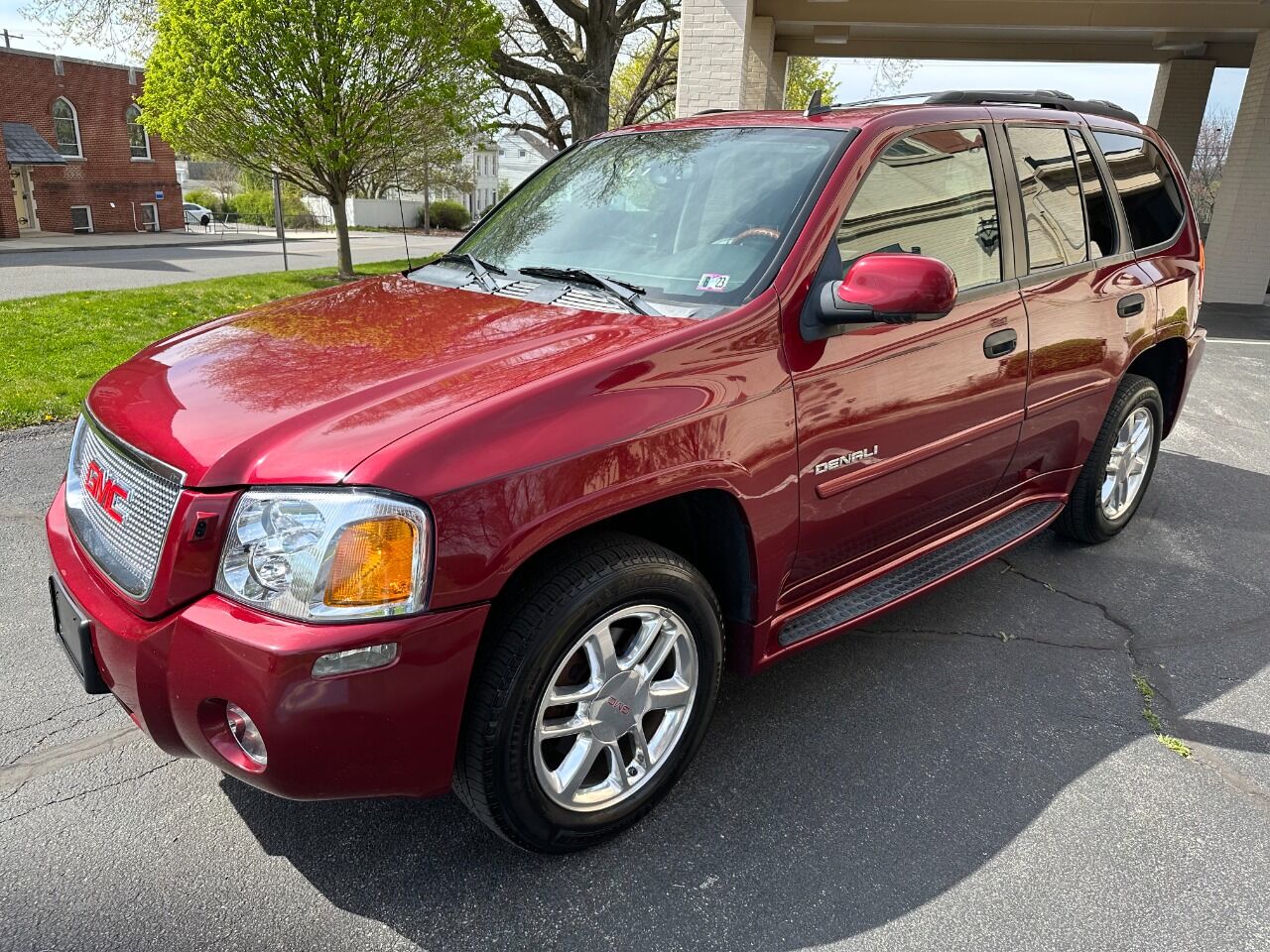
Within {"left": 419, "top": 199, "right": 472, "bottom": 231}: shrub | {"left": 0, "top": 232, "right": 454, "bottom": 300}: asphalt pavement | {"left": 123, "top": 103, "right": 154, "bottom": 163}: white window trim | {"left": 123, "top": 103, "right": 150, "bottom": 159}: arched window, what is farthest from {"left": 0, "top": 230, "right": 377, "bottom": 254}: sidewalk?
{"left": 419, "top": 199, "right": 472, "bottom": 231}: shrub

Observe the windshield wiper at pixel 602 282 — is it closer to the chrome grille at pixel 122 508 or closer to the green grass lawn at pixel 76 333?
the chrome grille at pixel 122 508

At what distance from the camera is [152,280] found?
17547 millimetres

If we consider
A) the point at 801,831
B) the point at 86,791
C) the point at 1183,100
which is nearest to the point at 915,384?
the point at 801,831

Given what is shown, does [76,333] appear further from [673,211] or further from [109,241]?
[109,241]

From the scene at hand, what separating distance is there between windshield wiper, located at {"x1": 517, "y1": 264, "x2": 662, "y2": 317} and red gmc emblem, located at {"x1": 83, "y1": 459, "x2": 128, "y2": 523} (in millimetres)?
1397

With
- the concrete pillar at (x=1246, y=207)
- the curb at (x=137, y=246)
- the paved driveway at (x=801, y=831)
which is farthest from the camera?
the curb at (x=137, y=246)

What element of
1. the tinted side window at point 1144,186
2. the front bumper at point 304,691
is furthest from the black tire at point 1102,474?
the front bumper at point 304,691

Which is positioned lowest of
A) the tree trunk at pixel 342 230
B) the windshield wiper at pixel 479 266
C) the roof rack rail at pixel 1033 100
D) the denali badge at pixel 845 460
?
the tree trunk at pixel 342 230

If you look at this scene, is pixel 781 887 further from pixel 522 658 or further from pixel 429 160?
pixel 429 160

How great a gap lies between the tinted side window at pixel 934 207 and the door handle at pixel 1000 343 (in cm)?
19

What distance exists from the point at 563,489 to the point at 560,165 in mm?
2126

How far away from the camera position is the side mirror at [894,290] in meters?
2.52

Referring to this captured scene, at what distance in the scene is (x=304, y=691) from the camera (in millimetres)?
1896

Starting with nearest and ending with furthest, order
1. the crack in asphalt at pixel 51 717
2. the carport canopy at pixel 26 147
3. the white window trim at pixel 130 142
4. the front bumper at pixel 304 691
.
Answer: the front bumper at pixel 304 691, the crack in asphalt at pixel 51 717, the carport canopy at pixel 26 147, the white window trim at pixel 130 142
